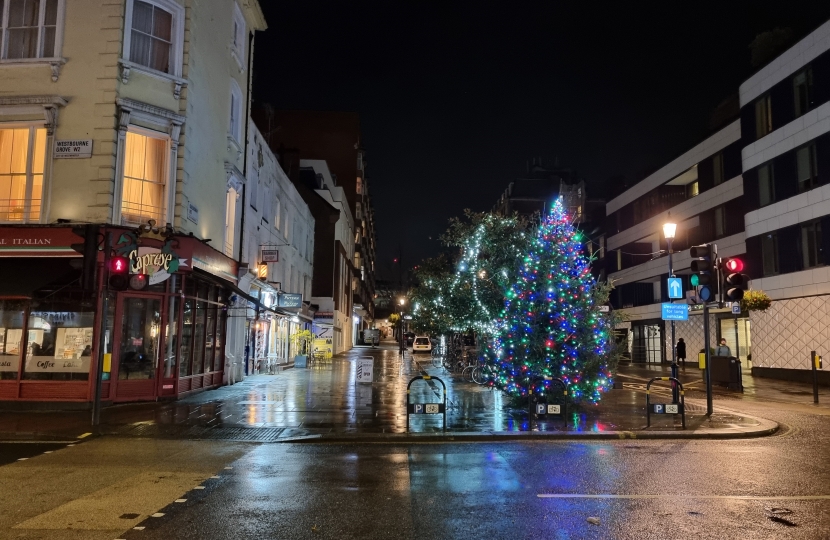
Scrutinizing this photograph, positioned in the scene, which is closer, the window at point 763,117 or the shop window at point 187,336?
the shop window at point 187,336

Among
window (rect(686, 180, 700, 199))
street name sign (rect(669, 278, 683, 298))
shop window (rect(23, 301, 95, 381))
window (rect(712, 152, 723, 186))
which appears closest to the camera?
shop window (rect(23, 301, 95, 381))

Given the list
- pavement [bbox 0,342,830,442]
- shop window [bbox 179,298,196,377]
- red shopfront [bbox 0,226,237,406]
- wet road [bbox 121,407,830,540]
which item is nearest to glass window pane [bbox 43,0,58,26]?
red shopfront [bbox 0,226,237,406]

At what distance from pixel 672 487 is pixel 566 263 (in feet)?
26.5

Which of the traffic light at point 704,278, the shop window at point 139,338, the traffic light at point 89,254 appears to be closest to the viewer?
the traffic light at point 704,278

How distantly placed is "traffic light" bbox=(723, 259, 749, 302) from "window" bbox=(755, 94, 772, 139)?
18.8 m

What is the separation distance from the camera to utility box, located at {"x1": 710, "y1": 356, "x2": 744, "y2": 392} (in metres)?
22.1

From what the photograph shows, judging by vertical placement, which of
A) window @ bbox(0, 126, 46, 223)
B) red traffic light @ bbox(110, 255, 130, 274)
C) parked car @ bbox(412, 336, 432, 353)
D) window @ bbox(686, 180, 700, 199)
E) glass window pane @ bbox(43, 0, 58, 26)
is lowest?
parked car @ bbox(412, 336, 432, 353)

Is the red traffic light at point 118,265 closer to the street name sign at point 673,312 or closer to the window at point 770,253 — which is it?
the street name sign at point 673,312

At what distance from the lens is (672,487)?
778 cm

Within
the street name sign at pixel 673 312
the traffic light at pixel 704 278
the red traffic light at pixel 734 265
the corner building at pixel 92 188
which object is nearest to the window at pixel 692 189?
the street name sign at pixel 673 312

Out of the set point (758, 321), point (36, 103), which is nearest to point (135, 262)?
point (36, 103)

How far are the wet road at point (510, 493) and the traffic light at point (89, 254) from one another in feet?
23.2

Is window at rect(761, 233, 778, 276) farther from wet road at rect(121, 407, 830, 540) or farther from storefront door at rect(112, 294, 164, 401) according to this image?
storefront door at rect(112, 294, 164, 401)

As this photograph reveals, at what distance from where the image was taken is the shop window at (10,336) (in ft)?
51.3
